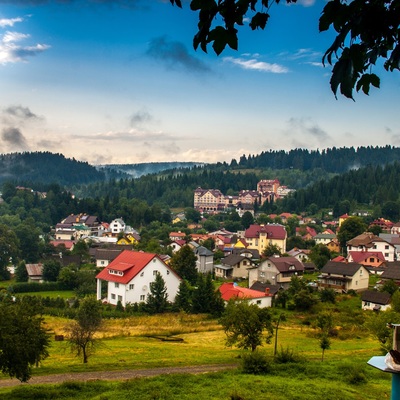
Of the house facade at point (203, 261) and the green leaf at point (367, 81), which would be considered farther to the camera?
the house facade at point (203, 261)

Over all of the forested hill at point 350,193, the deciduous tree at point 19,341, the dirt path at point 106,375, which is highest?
the forested hill at point 350,193

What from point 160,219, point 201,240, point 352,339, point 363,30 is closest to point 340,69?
point 363,30

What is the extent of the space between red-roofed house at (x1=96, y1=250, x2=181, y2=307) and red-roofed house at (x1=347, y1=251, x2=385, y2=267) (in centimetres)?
2082

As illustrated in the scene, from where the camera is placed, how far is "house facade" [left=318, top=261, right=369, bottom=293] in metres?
37.2

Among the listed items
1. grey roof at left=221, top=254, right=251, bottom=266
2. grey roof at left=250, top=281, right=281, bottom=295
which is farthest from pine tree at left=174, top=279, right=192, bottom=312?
grey roof at left=221, top=254, right=251, bottom=266

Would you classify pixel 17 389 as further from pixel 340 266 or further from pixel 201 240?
pixel 201 240

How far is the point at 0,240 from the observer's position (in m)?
49.3

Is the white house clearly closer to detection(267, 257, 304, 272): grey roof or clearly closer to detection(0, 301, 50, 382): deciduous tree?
detection(267, 257, 304, 272): grey roof

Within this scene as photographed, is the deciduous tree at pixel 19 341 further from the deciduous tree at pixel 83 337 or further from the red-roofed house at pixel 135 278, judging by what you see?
the red-roofed house at pixel 135 278

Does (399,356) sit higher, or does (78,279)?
(399,356)

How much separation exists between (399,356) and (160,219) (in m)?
81.3

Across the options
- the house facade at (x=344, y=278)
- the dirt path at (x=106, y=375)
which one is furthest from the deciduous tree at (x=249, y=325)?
the house facade at (x=344, y=278)

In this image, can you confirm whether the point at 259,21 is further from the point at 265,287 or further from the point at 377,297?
the point at 265,287

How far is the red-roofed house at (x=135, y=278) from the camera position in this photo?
32.6 m
